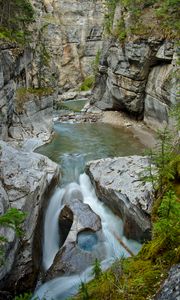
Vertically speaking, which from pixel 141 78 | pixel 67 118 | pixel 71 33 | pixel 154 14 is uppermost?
pixel 154 14

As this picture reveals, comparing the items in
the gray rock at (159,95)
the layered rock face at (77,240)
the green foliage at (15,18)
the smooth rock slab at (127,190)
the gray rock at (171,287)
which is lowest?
the layered rock face at (77,240)

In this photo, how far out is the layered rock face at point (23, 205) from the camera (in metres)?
10.1

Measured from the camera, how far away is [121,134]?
26.9m

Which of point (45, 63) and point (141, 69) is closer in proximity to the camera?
point (141, 69)

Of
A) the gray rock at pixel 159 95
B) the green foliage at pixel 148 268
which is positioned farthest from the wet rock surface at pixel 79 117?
the green foliage at pixel 148 268

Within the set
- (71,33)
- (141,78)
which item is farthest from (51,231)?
(71,33)

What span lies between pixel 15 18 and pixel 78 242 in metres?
22.1

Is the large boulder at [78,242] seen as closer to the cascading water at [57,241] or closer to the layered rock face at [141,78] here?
the cascading water at [57,241]

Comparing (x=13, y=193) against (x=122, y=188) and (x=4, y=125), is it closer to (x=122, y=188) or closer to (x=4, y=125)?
(x=122, y=188)

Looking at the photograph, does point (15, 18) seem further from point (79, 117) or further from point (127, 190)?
→ point (127, 190)

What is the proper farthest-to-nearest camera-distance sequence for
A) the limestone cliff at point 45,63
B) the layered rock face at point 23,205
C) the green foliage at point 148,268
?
the limestone cliff at point 45,63, the layered rock face at point 23,205, the green foliage at point 148,268

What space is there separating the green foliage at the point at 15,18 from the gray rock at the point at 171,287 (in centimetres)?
2511

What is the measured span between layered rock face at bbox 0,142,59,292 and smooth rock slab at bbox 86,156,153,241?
2.76 meters

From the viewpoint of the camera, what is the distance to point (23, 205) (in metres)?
11.5
